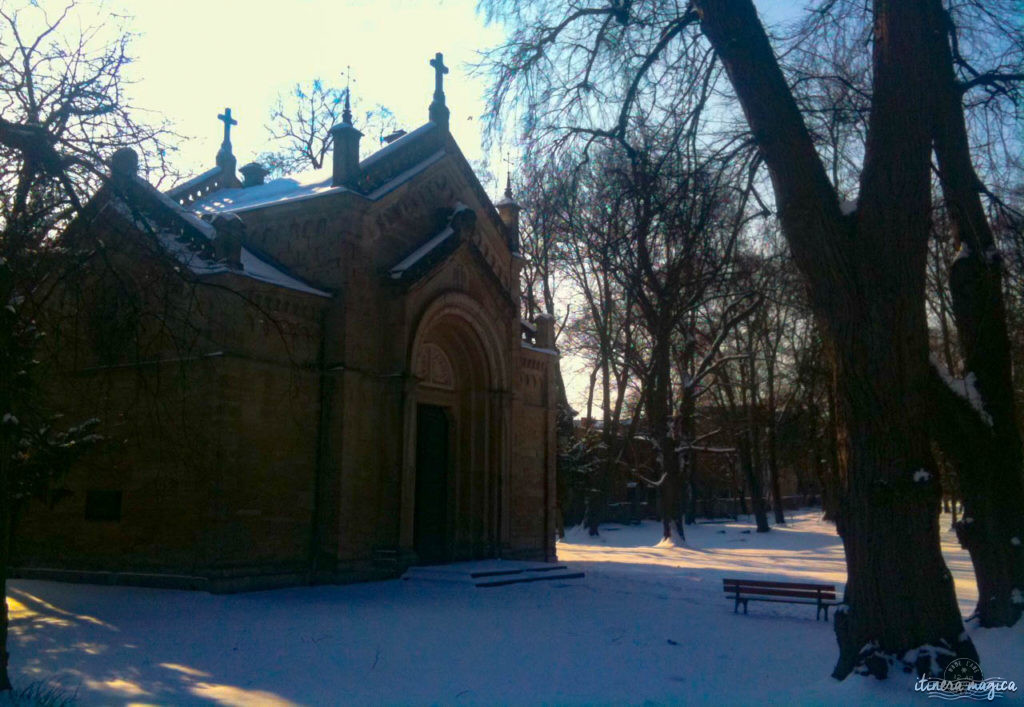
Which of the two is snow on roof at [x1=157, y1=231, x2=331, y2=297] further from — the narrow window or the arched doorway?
the narrow window

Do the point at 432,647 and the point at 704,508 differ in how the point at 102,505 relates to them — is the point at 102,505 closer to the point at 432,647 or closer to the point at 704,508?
the point at 432,647

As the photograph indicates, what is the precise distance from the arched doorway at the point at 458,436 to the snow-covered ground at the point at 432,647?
280cm

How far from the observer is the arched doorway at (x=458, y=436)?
18.5 m

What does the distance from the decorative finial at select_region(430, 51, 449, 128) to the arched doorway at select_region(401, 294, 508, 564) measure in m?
4.82

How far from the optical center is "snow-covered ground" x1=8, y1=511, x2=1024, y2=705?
770 centimetres

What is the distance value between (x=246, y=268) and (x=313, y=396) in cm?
263

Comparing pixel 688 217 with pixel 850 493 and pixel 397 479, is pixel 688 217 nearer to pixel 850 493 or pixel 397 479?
pixel 850 493

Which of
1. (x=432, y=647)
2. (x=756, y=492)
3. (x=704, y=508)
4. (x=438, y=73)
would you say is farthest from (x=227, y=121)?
(x=704, y=508)

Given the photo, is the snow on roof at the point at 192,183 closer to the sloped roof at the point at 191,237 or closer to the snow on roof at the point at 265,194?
the snow on roof at the point at 265,194

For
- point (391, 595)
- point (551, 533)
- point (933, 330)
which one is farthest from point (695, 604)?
point (933, 330)

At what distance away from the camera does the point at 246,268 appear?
15.2m

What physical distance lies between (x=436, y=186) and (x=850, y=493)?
1336 centimetres

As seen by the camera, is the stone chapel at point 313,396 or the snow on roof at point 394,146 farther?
the snow on roof at point 394,146

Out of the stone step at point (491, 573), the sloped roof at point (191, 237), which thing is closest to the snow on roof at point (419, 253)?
the sloped roof at point (191, 237)
